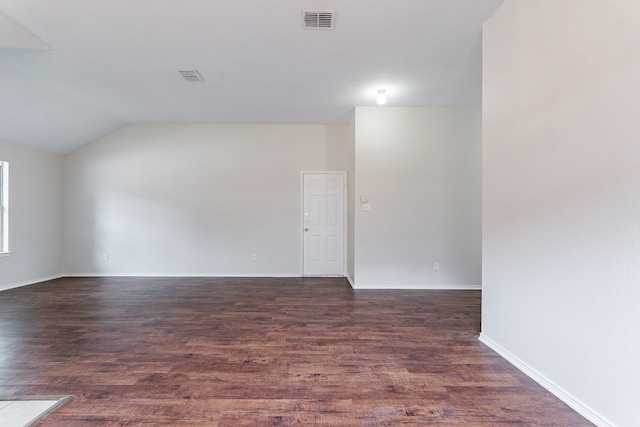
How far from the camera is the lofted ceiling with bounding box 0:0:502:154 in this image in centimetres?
267

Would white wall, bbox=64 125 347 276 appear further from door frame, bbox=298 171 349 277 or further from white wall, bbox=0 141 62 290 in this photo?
white wall, bbox=0 141 62 290

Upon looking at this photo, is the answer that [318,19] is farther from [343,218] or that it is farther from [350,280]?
[350,280]

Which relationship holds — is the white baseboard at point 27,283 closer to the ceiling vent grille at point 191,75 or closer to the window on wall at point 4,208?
the window on wall at point 4,208

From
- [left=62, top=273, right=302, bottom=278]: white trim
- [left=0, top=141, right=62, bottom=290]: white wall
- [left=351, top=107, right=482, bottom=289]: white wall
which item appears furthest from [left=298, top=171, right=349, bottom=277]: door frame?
[left=0, top=141, right=62, bottom=290]: white wall

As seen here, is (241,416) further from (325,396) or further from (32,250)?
(32,250)

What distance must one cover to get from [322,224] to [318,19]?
3804 millimetres

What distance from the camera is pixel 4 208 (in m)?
5.11

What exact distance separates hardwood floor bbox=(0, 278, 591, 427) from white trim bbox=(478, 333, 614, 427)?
0.17 ft

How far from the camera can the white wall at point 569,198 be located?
1581 millimetres

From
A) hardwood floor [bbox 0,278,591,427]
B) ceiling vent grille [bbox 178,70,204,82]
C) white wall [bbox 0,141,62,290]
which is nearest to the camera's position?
hardwood floor [bbox 0,278,591,427]

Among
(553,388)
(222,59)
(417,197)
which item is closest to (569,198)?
(553,388)

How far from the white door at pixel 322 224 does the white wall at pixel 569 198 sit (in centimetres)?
351

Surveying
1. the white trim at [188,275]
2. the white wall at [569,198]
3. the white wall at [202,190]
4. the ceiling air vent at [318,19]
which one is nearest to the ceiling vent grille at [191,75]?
the ceiling air vent at [318,19]

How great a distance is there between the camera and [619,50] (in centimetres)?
161
